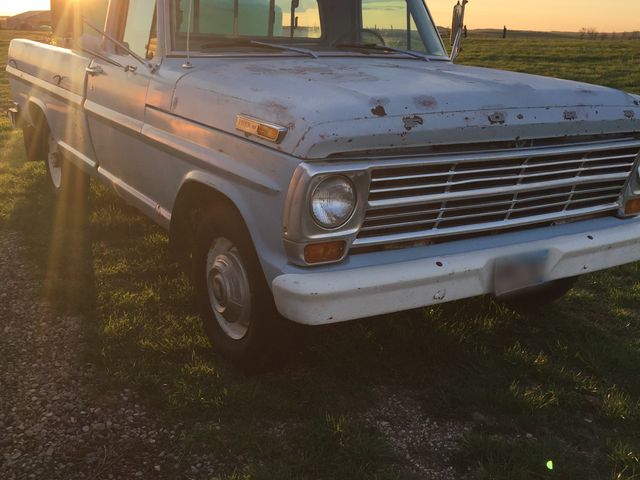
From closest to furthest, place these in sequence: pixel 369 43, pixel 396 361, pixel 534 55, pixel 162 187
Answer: pixel 396 361, pixel 162 187, pixel 369 43, pixel 534 55

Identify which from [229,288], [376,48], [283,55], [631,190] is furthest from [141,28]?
[631,190]

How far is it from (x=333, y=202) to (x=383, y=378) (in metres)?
1.18

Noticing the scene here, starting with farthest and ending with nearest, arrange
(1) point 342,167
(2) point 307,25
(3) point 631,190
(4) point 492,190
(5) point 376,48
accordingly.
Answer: (2) point 307,25 < (5) point 376,48 < (3) point 631,190 < (4) point 492,190 < (1) point 342,167

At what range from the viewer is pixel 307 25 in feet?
14.3

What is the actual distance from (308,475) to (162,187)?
191 centimetres

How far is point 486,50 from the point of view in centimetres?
2853

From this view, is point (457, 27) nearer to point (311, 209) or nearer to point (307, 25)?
point (307, 25)

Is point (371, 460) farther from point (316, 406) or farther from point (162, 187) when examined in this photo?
point (162, 187)

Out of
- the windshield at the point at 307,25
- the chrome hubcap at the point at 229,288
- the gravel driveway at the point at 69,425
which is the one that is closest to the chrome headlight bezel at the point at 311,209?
the chrome hubcap at the point at 229,288

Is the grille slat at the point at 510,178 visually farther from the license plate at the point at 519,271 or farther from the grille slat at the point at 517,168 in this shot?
the license plate at the point at 519,271

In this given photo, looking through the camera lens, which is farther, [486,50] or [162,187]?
[486,50]

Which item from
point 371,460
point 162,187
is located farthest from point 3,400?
point 371,460

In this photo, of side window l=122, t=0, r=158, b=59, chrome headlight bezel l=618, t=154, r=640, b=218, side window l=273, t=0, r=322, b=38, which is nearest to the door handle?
side window l=122, t=0, r=158, b=59

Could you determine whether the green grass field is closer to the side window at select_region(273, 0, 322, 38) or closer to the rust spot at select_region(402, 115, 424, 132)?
the rust spot at select_region(402, 115, 424, 132)
